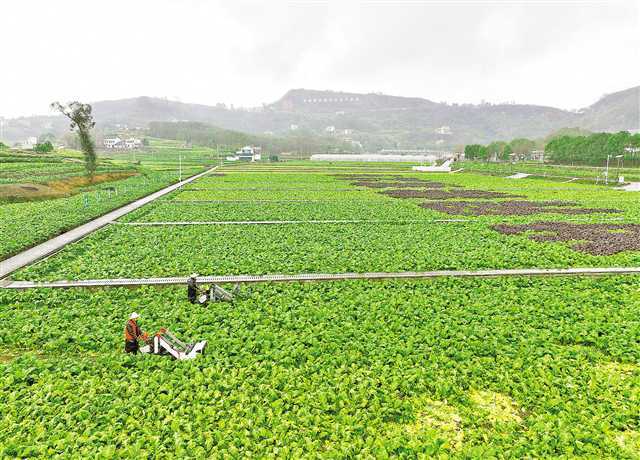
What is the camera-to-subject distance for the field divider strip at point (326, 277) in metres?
14.1

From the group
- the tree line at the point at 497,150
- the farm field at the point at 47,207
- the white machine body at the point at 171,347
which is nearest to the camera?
the white machine body at the point at 171,347

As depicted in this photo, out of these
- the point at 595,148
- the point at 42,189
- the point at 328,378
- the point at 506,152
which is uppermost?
the point at 506,152

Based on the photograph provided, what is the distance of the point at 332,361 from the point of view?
9.04 m

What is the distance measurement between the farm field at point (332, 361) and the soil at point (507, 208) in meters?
13.4

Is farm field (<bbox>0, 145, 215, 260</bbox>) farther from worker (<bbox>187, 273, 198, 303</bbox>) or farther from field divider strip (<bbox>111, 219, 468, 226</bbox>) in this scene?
worker (<bbox>187, 273, 198, 303</bbox>)

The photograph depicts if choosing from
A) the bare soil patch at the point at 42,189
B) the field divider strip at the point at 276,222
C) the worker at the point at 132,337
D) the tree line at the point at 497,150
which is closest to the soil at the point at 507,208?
the field divider strip at the point at 276,222

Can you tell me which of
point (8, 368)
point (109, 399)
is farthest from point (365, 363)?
point (8, 368)

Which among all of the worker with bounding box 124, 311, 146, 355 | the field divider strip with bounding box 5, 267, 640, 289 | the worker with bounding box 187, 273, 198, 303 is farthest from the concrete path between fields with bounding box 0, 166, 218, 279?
the worker with bounding box 124, 311, 146, 355

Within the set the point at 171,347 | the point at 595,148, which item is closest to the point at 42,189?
the point at 171,347

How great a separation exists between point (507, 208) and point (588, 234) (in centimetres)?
1111

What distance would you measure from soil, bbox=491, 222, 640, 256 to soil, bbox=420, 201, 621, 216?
5293 millimetres

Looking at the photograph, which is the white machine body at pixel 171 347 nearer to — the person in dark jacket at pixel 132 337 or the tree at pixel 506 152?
the person in dark jacket at pixel 132 337

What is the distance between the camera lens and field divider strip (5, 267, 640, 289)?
14.1 m

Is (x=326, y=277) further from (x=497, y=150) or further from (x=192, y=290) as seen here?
(x=497, y=150)
